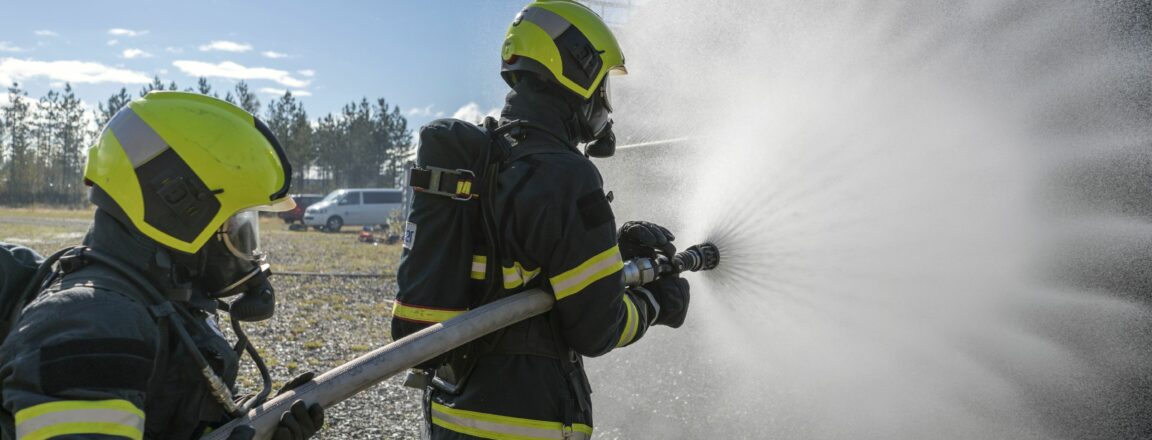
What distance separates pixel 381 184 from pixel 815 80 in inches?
2792

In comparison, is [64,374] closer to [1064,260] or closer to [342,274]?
[1064,260]

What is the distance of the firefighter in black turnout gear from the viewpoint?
2299 mm

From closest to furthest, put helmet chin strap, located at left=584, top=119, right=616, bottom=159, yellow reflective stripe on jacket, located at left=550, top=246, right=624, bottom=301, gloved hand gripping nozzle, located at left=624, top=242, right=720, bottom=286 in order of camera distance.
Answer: yellow reflective stripe on jacket, located at left=550, top=246, right=624, bottom=301, gloved hand gripping nozzle, located at left=624, top=242, right=720, bottom=286, helmet chin strap, located at left=584, top=119, right=616, bottom=159

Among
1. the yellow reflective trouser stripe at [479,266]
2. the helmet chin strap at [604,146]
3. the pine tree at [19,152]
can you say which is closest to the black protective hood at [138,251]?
the yellow reflective trouser stripe at [479,266]

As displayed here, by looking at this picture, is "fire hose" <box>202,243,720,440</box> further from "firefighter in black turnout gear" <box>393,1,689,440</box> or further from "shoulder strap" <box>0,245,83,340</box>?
"shoulder strap" <box>0,245,83,340</box>

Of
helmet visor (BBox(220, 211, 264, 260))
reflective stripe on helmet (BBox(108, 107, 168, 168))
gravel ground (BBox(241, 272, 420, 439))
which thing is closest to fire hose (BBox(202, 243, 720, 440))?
helmet visor (BBox(220, 211, 264, 260))

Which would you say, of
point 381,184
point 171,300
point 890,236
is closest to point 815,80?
point 890,236

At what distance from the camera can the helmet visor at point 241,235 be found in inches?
70.1

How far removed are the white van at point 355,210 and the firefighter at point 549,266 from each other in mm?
27572

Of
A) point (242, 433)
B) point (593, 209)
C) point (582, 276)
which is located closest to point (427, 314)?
point (582, 276)

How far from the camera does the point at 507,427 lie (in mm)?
2334

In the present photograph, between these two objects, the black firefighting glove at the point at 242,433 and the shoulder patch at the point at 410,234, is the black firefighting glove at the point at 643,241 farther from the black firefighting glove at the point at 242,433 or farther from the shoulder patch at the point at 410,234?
the black firefighting glove at the point at 242,433

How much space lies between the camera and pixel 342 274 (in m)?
13.6

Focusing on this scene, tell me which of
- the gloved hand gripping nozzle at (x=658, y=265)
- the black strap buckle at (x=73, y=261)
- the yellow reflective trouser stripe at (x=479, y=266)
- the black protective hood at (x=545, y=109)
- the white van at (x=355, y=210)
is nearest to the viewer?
the black strap buckle at (x=73, y=261)
